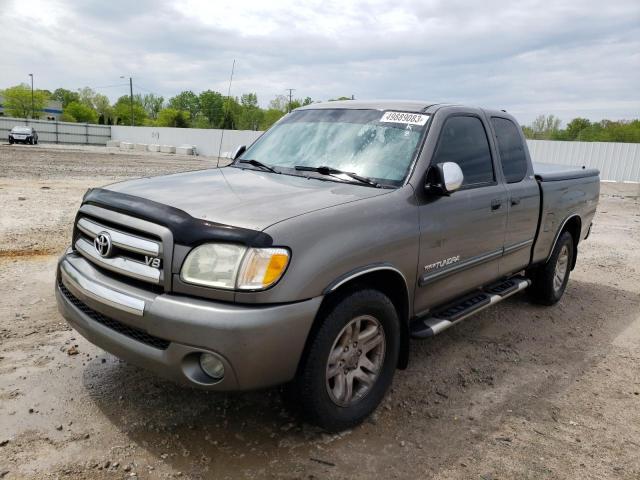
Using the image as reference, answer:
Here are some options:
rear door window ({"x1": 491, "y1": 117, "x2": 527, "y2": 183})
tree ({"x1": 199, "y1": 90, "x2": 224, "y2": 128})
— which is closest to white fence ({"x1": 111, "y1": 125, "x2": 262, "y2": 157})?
tree ({"x1": 199, "y1": 90, "x2": 224, "y2": 128})

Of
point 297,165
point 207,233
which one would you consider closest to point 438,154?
point 297,165

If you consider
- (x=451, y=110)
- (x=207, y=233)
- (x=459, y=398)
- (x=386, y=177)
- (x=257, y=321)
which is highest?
(x=451, y=110)

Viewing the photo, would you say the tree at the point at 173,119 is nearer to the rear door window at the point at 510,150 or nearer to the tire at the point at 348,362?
the rear door window at the point at 510,150

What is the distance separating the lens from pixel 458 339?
466cm

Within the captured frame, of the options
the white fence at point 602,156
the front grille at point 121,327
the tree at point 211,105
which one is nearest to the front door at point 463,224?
the front grille at point 121,327

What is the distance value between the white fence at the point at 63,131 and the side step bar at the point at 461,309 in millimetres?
61196

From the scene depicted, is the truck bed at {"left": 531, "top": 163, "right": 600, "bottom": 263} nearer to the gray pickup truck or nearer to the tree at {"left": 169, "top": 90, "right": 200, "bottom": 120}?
the gray pickup truck

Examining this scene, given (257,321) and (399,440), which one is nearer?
(257,321)

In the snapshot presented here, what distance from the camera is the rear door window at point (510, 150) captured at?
14.8 feet

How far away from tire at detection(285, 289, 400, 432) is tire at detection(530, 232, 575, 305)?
2.95 metres

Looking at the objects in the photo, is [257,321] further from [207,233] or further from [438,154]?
[438,154]

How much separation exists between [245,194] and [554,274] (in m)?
3.92

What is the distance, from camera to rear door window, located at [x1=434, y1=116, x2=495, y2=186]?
3.84 meters

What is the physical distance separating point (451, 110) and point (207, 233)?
2.35m
